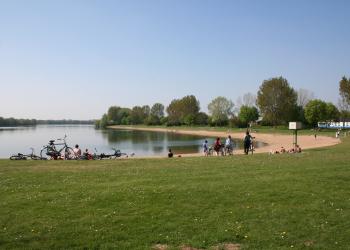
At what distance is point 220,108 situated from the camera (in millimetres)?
145500

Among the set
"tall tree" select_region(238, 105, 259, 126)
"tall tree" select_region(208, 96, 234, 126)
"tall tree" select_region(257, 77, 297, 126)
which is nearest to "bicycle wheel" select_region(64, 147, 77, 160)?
"tall tree" select_region(257, 77, 297, 126)

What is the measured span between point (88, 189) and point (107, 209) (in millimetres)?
2622

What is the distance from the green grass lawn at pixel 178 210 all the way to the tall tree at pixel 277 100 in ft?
294

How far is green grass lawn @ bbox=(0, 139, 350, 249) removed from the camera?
316 inches

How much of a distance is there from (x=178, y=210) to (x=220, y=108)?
13676 centimetres

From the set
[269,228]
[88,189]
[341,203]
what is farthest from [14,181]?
[341,203]

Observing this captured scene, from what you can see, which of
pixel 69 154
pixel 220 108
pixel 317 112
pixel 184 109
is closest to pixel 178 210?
pixel 69 154

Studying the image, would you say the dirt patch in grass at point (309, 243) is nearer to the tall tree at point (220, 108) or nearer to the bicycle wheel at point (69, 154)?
the bicycle wheel at point (69, 154)

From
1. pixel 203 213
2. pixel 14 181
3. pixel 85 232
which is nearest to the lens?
pixel 85 232

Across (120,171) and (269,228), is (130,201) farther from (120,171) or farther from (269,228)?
(120,171)

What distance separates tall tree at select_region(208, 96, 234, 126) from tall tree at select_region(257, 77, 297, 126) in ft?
130

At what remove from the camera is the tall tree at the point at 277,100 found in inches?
4026

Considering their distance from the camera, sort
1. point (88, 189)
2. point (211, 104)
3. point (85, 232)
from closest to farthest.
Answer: point (85, 232) → point (88, 189) → point (211, 104)

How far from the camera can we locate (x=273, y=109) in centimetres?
10269
